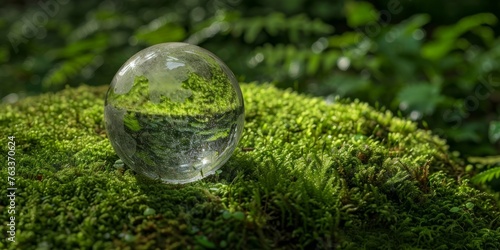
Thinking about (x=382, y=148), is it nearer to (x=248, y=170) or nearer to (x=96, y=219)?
(x=248, y=170)

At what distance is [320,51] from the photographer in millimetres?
5891

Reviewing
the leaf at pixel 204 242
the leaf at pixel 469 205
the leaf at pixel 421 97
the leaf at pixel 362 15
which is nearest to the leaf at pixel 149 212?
the leaf at pixel 204 242

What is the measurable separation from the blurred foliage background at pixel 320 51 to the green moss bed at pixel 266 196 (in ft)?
5.02

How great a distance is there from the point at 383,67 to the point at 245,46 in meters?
2.04

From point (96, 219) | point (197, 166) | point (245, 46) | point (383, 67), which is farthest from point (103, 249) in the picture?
point (245, 46)

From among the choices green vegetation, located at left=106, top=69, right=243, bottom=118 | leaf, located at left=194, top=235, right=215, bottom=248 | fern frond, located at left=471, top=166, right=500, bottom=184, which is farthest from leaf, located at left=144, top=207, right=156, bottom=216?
fern frond, located at left=471, top=166, right=500, bottom=184

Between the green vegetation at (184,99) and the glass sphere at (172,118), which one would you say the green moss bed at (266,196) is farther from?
the green vegetation at (184,99)

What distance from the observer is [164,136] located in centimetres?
241

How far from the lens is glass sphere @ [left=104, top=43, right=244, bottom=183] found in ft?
7.89

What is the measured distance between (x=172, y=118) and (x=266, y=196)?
576 millimetres

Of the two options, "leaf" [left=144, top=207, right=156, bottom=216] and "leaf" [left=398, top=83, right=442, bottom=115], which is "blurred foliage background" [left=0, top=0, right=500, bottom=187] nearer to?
"leaf" [left=398, top=83, right=442, bottom=115]

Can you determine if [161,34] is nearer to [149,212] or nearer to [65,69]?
[65,69]

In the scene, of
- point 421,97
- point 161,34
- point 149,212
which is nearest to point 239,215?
point 149,212

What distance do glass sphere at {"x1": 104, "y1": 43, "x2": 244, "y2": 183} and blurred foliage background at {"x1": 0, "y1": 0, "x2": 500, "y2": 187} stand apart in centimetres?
195
